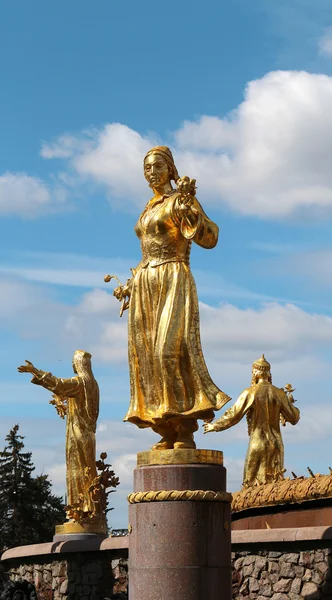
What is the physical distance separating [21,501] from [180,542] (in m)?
23.4

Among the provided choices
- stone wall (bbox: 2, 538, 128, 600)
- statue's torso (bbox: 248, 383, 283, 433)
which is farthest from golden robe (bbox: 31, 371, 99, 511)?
statue's torso (bbox: 248, 383, 283, 433)

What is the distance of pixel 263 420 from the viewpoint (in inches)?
640

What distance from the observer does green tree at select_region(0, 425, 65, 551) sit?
32.5m

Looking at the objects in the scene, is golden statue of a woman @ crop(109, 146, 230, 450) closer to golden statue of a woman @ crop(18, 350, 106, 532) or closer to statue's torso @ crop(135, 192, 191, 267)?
statue's torso @ crop(135, 192, 191, 267)

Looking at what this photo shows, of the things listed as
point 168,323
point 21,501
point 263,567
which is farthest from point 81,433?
point 21,501

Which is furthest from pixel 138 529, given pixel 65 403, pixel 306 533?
pixel 65 403

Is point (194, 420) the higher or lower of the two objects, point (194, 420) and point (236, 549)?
the higher

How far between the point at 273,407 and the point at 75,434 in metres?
3.12

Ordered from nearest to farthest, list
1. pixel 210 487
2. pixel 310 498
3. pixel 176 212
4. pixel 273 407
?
pixel 210 487
pixel 176 212
pixel 310 498
pixel 273 407

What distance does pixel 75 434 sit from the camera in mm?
17250

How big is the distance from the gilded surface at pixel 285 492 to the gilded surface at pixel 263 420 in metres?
1.21

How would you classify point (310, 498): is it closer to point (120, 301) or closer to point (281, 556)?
point (281, 556)

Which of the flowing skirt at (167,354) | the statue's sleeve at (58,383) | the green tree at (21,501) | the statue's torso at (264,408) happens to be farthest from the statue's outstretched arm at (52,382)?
the green tree at (21,501)

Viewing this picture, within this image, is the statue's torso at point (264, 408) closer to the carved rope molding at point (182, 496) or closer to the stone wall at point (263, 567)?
the stone wall at point (263, 567)
